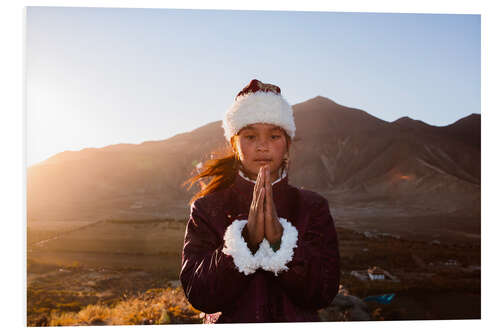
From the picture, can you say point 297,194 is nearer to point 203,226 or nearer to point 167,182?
point 203,226

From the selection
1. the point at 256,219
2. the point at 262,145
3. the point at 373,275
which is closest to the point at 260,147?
the point at 262,145

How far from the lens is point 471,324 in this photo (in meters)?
3.54

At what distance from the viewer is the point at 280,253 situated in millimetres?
1229

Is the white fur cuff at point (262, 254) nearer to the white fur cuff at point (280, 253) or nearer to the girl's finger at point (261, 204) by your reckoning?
the white fur cuff at point (280, 253)

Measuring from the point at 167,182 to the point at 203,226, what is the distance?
31.5 feet

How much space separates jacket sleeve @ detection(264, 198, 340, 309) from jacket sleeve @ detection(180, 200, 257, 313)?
13 cm

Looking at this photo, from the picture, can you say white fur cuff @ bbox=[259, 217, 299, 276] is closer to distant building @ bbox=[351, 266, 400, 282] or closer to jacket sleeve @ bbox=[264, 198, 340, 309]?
jacket sleeve @ bbox=[264, 198, 340, 309]

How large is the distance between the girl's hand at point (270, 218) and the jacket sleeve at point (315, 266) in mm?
76

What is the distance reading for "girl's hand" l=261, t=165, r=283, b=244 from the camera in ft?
3.92

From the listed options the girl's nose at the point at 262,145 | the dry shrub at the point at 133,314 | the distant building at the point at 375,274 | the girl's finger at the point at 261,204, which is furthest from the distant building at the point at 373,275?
the girl's finger at the point at 261,204

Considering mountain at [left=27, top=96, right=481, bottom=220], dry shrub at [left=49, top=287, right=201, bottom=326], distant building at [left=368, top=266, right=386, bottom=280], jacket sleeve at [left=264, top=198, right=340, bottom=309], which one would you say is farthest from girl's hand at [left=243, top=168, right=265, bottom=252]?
distant building at [left=368, top=266, right=386, bottom=280]

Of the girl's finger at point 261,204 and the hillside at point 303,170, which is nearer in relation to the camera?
the girl's finger at point 261,204

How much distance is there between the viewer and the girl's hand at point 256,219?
1187mm
